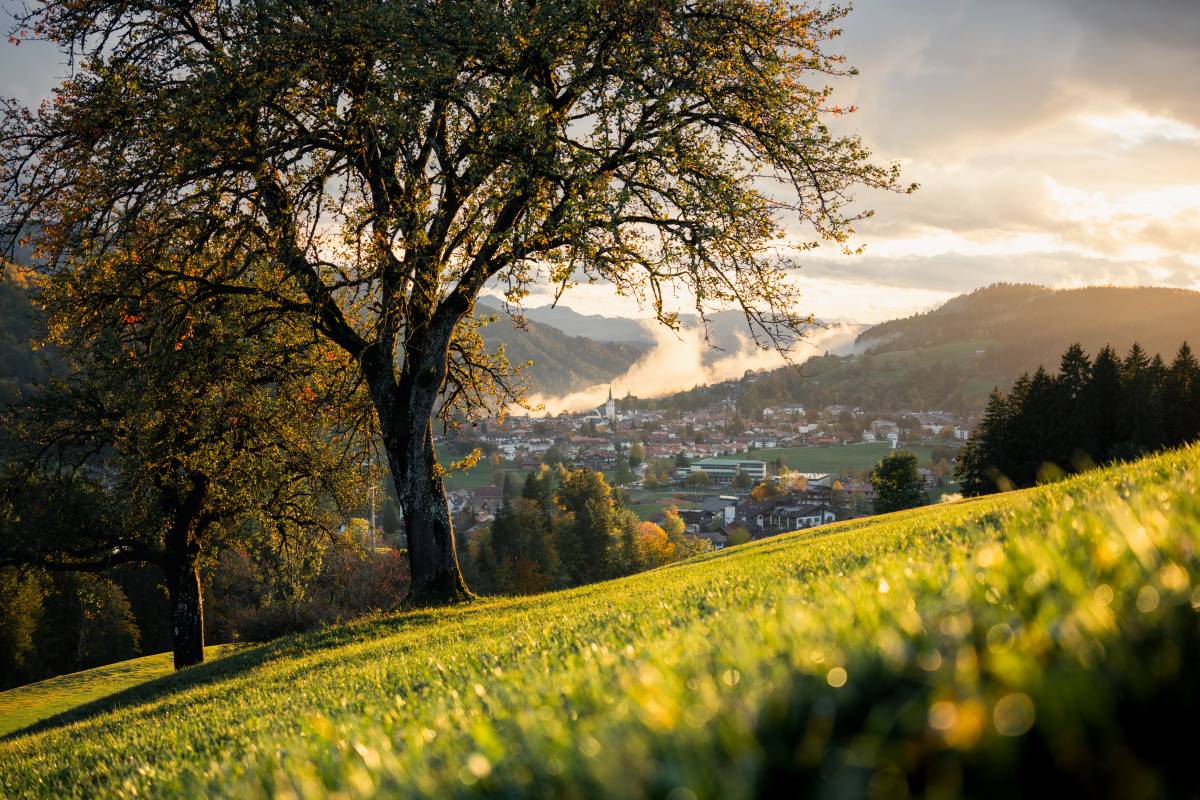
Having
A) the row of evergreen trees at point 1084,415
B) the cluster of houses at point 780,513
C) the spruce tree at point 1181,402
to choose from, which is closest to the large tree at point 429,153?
the row of evergreen trees at point 1084,415

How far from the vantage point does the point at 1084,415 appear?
54094 mm

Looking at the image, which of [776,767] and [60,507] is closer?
[776,767]

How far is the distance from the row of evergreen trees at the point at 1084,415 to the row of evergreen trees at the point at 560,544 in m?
38.8

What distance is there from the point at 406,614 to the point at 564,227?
9.43 meters

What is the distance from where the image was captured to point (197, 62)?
1341 centimetres

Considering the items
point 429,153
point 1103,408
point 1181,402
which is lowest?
point 1103,408

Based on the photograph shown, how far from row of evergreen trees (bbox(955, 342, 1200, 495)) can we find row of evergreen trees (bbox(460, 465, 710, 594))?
38822 mm

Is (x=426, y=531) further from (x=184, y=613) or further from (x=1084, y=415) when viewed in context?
(x=1084, y=415)

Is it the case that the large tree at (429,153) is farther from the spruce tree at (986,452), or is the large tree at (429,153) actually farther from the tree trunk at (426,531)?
the spruce tree at (986,452)

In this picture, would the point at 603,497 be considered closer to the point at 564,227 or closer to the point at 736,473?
the point at 564,227

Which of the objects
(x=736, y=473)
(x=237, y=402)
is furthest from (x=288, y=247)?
(x=736, y=473)

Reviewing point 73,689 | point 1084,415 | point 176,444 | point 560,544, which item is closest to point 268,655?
point 176,444

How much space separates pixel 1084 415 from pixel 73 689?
67130 millimetres

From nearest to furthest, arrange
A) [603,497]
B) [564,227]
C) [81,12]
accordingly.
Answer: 1. [564,227]
2. [81,12]
3. [603,497]
